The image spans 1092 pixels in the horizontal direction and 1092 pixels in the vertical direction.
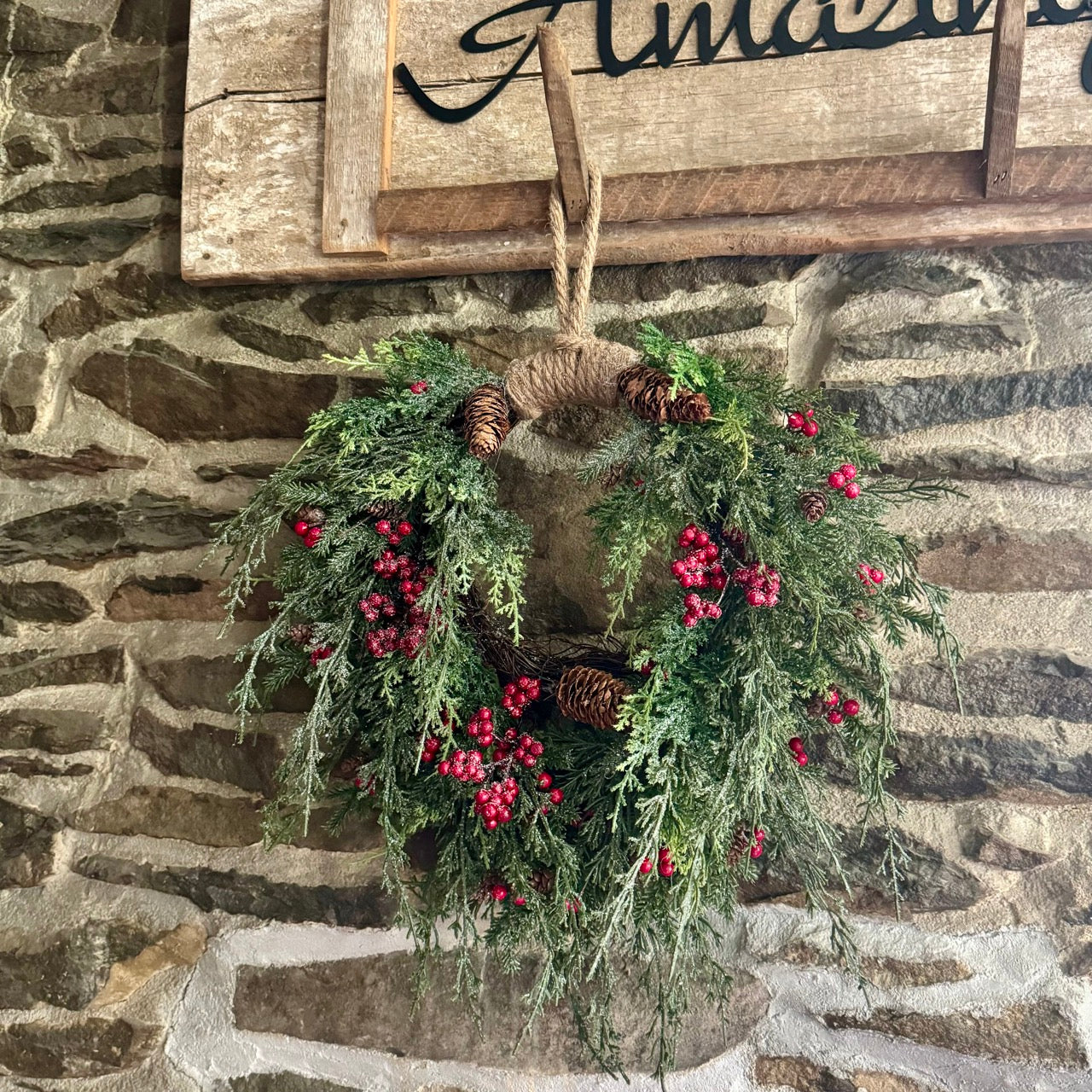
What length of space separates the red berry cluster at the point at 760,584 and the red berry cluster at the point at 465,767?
0.34 m

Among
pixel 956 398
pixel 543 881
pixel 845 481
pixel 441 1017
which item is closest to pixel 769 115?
pixel 956 398

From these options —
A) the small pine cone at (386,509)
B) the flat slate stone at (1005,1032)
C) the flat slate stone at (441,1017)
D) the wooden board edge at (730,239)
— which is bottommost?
the flat slate stone at (441,1017)

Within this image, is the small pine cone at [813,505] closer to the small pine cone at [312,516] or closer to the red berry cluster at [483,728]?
the red berry cluster at [483,728]

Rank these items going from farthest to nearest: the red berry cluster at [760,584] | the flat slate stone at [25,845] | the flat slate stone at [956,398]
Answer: the flat slate stone at [25,845] → the flat slate stone at [956,398] → the red berry cluster at [760,584]

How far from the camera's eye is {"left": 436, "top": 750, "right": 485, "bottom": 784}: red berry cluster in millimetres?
1000

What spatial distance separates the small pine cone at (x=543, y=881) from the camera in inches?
40.4

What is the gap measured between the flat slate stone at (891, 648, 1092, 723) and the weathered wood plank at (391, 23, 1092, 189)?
613mm

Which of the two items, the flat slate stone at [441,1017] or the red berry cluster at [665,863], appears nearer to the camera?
the red berry cluster at [665,863]

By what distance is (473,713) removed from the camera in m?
1.06

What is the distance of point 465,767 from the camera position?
39.4 inches

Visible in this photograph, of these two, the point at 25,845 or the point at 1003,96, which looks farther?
the point at 25,845

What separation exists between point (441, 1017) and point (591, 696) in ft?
1.73

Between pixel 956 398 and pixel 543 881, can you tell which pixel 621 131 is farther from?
pixel 543 881

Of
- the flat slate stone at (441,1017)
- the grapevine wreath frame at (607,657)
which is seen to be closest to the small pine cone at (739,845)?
the grapevine wreath frame at (607,657)
